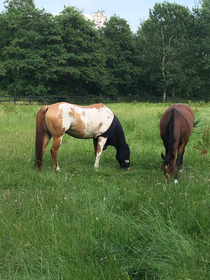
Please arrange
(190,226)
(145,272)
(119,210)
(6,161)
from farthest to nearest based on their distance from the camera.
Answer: (6,161), (119,210), (190,226), (145,272)

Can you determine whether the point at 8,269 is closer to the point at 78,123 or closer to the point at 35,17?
the point at 78,123

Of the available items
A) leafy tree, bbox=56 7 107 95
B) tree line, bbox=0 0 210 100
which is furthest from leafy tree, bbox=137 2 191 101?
leafy tree, bbox=56 7 107 95

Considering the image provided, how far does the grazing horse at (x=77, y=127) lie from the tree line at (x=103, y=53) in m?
26.6

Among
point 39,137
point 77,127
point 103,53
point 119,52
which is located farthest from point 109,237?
point 119,52

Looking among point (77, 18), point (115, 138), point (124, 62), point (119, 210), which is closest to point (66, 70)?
point (77, 18)

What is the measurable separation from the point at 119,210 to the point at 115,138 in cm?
330

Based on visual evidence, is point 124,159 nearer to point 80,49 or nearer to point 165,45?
Result: point 80,49

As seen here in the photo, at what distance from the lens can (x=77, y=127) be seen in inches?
220

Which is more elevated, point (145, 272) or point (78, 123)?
point (78, 123)

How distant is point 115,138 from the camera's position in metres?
6.03

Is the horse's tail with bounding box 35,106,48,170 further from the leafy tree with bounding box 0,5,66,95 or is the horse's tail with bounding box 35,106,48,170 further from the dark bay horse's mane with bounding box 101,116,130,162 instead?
the leafy tree with bounding box 0,5,66,95

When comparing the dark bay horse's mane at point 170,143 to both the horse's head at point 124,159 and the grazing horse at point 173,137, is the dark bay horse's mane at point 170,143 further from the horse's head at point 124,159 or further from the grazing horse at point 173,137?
the horse's head at point 124,159

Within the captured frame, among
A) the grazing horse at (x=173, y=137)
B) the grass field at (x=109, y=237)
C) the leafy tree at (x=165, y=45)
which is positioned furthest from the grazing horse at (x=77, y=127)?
the leafy tree at (x=165, y=45)

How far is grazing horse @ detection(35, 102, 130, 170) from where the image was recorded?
523 centimetres
